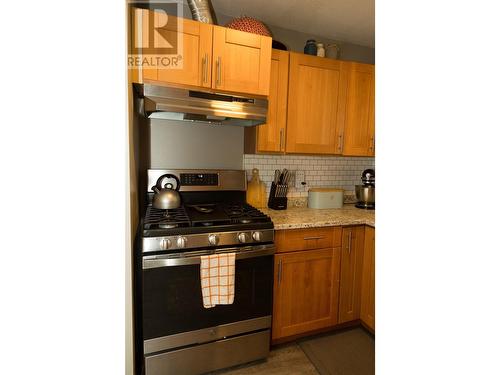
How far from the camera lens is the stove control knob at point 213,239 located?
160 cm

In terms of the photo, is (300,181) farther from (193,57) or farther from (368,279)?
(193,57)

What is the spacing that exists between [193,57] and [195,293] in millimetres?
1480

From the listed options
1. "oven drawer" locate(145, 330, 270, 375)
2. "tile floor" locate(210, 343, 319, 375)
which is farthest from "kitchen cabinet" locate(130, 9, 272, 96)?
"tile floor" locate(210, 343, 319, 375)

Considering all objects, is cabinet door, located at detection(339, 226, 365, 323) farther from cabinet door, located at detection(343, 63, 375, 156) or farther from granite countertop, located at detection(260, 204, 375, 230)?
cabinet door, located at detection(343, 63, 375, 156)

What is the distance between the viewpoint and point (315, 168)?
8.71ft

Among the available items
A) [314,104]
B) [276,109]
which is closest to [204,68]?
[276,109]

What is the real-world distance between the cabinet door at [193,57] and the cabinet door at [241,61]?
50 mm

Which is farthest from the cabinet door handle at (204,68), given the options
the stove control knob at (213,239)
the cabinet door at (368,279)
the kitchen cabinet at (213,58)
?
the cabinet door at (368,279)

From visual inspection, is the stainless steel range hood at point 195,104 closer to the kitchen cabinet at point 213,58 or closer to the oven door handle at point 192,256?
Result: the kitchen cabinet at point 213,58

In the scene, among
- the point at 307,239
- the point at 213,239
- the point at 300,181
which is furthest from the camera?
the point at 300,181

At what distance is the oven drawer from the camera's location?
61.2 inches
